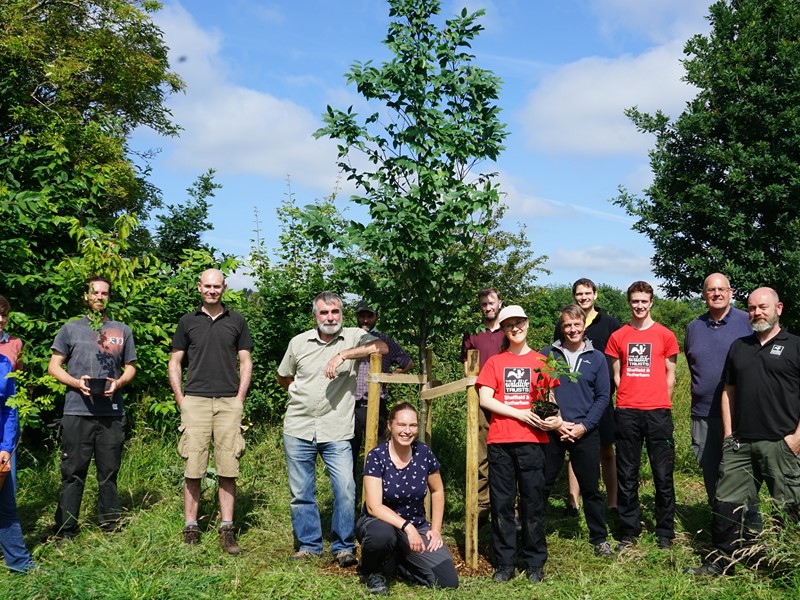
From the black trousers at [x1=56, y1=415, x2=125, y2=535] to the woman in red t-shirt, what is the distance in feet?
10.7

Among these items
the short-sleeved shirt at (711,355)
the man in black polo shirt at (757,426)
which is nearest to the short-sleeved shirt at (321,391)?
the short-sleeved shirt at (711,355)

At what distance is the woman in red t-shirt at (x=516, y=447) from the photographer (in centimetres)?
531

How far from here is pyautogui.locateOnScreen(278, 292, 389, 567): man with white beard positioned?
5730mm

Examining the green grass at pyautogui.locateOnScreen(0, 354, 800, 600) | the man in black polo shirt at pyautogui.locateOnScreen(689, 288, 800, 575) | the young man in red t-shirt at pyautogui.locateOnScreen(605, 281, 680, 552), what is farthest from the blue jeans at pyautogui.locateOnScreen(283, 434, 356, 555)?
the man in black polo shirt at pyautogui.locateOnScreen(689, 288, 800, 575)

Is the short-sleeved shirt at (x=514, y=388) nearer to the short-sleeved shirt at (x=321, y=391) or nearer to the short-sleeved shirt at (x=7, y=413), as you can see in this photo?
the short-sleeved shirt at (x=321, y=391)

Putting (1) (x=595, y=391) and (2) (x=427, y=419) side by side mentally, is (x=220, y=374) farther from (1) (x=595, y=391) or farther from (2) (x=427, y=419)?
(1) (x=595, y=391)

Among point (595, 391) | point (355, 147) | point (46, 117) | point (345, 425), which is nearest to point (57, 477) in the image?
point (345, 425)

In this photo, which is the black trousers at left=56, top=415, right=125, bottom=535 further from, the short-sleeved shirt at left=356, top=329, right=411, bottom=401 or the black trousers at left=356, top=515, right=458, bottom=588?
the black trousers at left=356, top=515, right=458, bottom=588

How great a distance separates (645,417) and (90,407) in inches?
185

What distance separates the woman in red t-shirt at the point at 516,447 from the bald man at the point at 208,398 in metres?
2.12

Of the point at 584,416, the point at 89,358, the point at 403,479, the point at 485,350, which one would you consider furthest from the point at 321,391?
the point at 584,416

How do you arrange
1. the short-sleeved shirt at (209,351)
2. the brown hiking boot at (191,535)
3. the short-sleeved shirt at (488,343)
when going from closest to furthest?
the brown hiking boot at (191,535)
the short-sleeved shirt at (209,351)
the short-sleeved shirt at (488,343)

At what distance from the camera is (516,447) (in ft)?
17.7

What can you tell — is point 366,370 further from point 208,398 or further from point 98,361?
point 98,361
